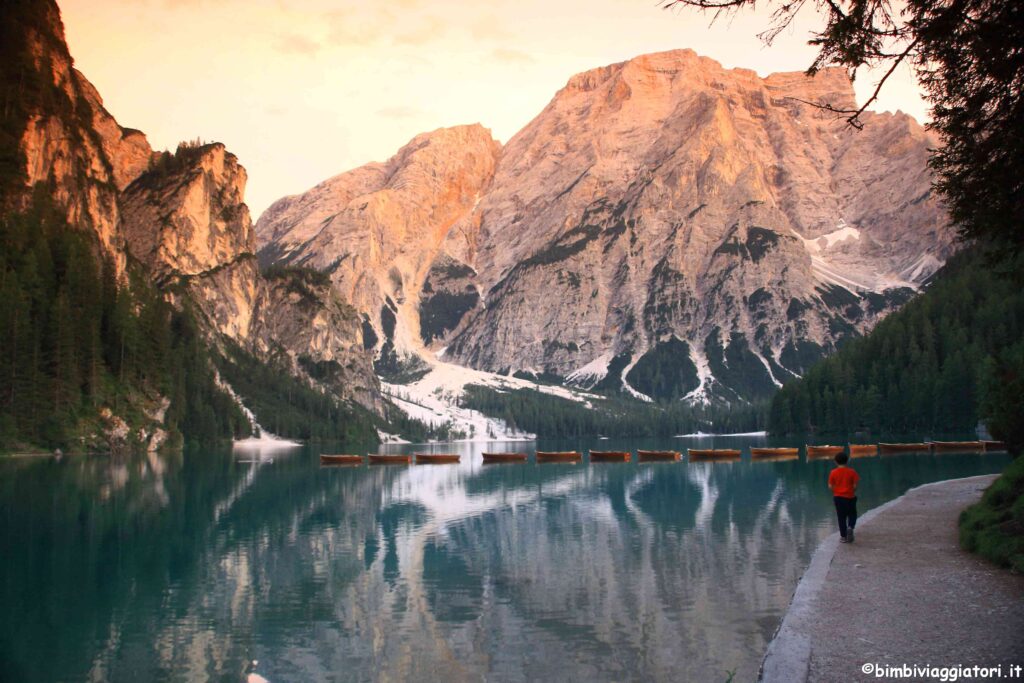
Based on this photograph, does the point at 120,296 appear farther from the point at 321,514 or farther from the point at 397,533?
the point at 397,533

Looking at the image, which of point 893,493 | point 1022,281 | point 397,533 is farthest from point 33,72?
point 1022,281

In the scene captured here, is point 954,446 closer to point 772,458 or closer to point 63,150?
point 772,458

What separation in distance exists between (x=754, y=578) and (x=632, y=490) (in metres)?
40.2

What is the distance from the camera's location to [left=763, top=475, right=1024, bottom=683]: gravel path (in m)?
12.9

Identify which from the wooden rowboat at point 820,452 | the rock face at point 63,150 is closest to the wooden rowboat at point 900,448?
the wooden rowboat at point 820,452

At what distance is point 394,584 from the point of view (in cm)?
2706

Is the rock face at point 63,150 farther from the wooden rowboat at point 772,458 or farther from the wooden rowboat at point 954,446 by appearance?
the wooden rowboat at point 954,446

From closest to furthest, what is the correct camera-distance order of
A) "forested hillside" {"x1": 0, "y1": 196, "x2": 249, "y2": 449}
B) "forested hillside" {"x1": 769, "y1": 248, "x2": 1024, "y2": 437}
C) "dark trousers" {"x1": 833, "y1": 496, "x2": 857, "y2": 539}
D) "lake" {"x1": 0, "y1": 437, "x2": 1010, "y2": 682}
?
"lake" {"x1": 0, "y1": 437, "x2": 1010, "y2": 682} < "dark trousers" {"x1": 833, "y1": 496, "x2": 857, "y2": 539} < "forested hillside" {"x1": 0, "y1": 196, "x2": 249, "y2": 449} < "forested hillside" {"x1": 769, "y1": 248, "x2": 1024, "y2": 437}

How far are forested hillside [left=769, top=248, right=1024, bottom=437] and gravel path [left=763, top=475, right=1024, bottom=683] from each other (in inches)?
4797

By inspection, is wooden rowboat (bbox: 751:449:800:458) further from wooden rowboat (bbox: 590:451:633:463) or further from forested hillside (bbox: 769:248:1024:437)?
forested hillside (bbox: 769:248:1024:437)

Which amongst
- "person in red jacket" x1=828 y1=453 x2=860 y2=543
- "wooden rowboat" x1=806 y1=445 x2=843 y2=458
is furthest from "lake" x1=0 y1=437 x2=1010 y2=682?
"wooden rowboat" x1=806 y1=445 x2=843 y2=458

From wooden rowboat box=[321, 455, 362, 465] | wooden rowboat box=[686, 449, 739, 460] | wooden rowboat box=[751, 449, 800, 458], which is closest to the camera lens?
wooden rowboat box=[321, 455, 362, 465]

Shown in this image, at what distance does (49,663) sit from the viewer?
1788cm

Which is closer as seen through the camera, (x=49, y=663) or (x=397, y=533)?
(x=49, y=663)
